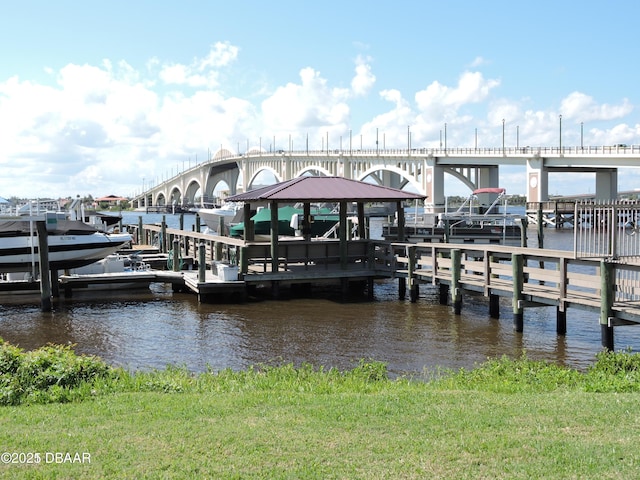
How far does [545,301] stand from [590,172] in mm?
84866

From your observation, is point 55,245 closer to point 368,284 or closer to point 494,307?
point 368,284

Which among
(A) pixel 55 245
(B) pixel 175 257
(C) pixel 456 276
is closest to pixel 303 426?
(C) pixel 456 276

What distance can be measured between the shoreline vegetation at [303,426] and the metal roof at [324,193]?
1314 centimetres

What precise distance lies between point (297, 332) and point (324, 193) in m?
6.78

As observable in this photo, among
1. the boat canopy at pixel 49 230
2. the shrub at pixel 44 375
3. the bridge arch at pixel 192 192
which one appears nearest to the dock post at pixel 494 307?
the shrub at pixel 44 375

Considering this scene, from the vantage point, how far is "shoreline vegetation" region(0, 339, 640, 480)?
6445mm

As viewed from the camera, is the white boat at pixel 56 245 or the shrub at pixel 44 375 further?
the white boat at pixel 56 245

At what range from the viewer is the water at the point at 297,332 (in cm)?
1595

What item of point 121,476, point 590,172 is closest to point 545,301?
point 121,476

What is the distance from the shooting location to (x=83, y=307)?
76.7 ft

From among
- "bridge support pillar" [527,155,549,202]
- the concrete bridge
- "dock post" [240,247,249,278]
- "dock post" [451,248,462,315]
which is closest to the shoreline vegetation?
"dock post" [451,248,462,315]

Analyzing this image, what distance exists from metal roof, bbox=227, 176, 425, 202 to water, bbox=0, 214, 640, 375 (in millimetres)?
3407

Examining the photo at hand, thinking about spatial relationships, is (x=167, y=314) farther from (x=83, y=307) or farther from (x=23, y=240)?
(x=23, y=240)

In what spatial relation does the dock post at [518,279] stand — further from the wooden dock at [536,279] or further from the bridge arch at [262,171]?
the bridge arch at [262,171]
